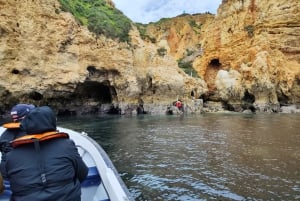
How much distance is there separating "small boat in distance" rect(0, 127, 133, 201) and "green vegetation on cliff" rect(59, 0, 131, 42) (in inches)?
1034

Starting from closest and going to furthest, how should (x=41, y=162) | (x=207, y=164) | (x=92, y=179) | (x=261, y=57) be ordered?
(x=41, y=162)
(x=92, y=179)
(x=207, y=164)
(x=261, y=57)

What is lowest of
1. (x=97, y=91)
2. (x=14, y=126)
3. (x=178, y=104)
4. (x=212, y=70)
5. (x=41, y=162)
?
(x=178, y=104)

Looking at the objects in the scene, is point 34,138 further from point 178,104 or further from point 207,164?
point 178,104

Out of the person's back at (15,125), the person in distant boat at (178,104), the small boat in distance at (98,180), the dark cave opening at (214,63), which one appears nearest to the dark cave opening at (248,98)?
the dark cave opening at (214,63)

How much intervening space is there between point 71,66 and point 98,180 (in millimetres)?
24718

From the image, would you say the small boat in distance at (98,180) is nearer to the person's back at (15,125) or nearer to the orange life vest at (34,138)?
the person's back at (15,125)

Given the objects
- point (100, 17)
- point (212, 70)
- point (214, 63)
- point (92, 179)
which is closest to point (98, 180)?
point (92, 179)

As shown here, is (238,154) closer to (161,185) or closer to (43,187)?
(161,185)

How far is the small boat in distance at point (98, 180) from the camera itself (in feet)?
15.2

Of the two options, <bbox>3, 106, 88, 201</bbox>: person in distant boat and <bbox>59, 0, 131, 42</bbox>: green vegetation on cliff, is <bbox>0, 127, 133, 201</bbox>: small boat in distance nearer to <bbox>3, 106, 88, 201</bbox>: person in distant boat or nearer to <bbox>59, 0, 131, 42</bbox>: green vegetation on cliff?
<bbox>3, 106, 88, 201</bbox>: person in distant boat

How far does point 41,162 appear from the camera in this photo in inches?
122

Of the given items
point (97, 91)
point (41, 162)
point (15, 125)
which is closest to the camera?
point (41, 162)

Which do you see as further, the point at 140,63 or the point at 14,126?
the point at 140,63

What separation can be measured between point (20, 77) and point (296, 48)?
36738 mm
